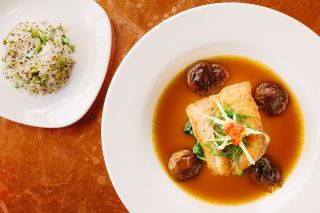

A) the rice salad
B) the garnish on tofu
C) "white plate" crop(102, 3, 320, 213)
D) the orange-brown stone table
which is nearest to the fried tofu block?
the garnish on tofu

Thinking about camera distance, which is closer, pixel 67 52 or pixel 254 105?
pixel 254 105

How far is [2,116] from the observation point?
10.8 feet

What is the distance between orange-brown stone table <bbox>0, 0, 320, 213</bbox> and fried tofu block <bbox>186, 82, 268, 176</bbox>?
0.66 meters

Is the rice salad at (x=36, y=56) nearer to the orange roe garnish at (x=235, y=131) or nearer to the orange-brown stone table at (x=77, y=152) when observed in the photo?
the orange-brown stone table at (x=77, y=152)

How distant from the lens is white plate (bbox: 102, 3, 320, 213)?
2828mm

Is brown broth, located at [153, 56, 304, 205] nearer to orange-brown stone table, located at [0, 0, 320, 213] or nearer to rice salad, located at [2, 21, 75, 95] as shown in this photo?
orange-brown stone table, located at [0, 0, 320, 213]

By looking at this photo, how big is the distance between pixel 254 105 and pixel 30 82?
Answer: 62.0 inches

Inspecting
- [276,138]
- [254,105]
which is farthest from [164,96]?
[276,138]

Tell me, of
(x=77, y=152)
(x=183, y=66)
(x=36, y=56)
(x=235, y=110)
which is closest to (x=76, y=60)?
(x=36, y=56)

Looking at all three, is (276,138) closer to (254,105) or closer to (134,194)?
(254,105)

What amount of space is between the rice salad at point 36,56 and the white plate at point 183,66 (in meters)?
0.56

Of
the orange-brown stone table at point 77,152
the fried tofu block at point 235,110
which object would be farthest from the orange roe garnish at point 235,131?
the orange-brown stone table at point 77,152

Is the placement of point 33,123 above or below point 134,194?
below

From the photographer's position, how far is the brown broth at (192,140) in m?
3.10
